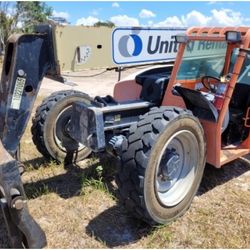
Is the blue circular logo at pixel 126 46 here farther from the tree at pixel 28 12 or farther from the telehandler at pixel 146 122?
the tree at pixel 28 12

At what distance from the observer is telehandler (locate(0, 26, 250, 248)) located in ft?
10.4

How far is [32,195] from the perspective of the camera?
4.08 m

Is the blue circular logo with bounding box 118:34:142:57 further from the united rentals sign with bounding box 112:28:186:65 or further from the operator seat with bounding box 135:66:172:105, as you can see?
the operator seat with bounding box 135:66:172:105

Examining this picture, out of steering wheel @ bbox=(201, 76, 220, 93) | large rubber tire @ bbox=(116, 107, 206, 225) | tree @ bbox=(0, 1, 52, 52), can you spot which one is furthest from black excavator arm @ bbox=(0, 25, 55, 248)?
tree @ bbox=(0, 1, 52, 52)

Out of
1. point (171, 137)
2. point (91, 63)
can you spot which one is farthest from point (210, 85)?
point (91, 63)

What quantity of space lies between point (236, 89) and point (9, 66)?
2.80 meters

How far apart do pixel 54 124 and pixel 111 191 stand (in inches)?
41.3

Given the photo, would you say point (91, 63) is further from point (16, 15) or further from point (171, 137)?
point (16, 15)

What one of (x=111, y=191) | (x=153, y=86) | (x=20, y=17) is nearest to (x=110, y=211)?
(x=111, y=191)

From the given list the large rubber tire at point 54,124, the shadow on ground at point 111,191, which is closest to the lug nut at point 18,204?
the shadow on ground at point 111,191

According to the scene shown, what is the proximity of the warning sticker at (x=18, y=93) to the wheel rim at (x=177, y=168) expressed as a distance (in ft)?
4.31

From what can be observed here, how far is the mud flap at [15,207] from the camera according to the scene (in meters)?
2.72

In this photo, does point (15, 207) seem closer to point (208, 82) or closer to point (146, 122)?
point (146, 122)

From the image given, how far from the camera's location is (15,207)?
8.87 feet
